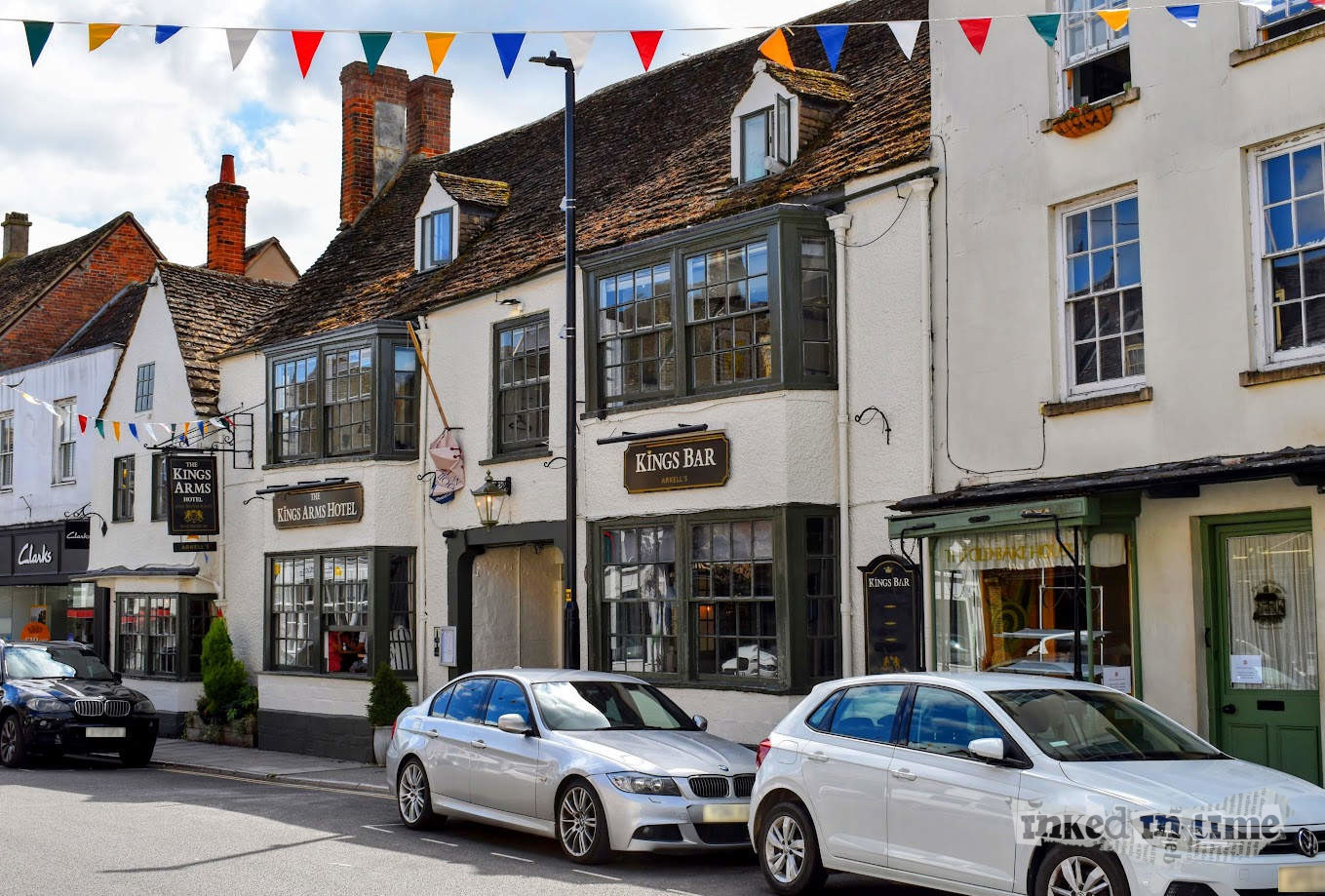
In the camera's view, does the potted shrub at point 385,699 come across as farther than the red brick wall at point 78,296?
No

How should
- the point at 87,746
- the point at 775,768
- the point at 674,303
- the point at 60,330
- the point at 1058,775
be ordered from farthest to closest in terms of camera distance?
the point at 60,330, the point at 87,746, the point at 674,303, the point at 775,768, the point at 1058,775

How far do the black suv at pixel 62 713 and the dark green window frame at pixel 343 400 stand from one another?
4.31m

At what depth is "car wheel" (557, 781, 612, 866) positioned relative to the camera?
11.1 metres

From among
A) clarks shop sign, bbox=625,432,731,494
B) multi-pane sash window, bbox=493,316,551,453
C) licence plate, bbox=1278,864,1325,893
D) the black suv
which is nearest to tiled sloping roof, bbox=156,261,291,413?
the black suv

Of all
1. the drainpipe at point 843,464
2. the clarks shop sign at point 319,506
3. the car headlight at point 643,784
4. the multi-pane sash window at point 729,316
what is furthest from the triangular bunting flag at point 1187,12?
the clarks shop sign at point 319,506

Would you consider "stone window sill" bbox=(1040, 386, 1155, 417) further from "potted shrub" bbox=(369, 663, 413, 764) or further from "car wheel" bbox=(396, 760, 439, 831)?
"potted shrub" bbox=(369, 663, 413, 764)

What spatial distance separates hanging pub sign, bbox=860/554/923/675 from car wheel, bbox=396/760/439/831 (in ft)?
14.3

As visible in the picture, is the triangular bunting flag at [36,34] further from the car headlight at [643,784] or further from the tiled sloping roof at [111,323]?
the tiled sloping roof at [111,323]

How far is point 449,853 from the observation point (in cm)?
1190

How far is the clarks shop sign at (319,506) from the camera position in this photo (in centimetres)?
2131

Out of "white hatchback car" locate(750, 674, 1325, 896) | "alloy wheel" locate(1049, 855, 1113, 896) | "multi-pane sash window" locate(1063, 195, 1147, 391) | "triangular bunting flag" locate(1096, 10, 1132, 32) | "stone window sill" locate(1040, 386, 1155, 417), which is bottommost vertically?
"alloy wheel" locate(1049, 855, 1113, 896)

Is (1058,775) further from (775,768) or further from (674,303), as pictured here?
(674,303)

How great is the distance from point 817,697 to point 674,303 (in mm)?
7324

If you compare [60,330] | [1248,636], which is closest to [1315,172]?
[1248,636]
